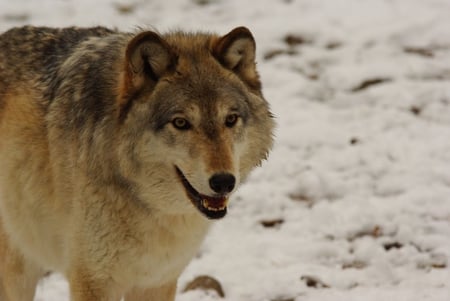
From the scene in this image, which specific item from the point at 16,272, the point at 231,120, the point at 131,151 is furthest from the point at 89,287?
the point at 231,120

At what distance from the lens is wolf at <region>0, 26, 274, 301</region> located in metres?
3.85

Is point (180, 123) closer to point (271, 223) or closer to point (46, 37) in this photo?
point (46, 37)

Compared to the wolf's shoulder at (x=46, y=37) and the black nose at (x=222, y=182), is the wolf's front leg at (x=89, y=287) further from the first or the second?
the wolf's shoulder at (x=46, y=37)

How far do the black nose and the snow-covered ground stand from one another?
1885mm

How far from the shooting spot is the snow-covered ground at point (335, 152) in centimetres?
575

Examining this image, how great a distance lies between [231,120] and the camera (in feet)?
12.9

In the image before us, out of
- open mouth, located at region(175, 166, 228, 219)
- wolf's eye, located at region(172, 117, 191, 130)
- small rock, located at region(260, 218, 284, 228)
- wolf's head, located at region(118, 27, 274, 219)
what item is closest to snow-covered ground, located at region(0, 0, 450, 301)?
small rock, located at region(260, 218, 284, 228)

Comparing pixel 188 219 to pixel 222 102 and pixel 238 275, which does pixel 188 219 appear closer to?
pixel 222 102

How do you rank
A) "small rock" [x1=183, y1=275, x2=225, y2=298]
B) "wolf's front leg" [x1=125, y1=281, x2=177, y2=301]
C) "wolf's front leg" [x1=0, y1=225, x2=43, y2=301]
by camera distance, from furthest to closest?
"small rock" [x1=183, y1=275, x2=225, y2=298] < "wolf's front leg" [x1=0, y1=225, x2=43, y2=301] < "wolf's front leg" [x1=125, y1=281, x2=177, y2=301]

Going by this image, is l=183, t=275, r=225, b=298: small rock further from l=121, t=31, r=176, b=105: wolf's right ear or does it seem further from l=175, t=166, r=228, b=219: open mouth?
l=121, t=31, r=176, b=105: wolf's right ear

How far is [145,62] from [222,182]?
807 millimetres

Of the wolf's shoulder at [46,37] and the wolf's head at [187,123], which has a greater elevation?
the wolf's shoulder at [46,37]

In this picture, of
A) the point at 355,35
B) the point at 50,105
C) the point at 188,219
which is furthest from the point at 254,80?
the point at 355,35

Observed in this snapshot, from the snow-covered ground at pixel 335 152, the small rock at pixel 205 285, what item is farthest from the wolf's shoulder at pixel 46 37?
the small rock at pixel 205 285
